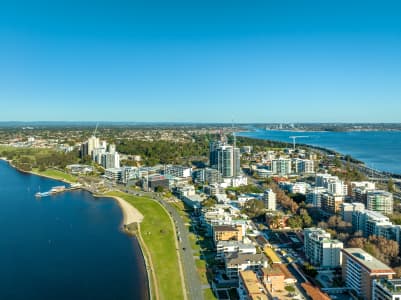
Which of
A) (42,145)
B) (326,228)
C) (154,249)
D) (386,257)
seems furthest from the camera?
(42,145)

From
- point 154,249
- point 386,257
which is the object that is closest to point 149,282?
point 154,249

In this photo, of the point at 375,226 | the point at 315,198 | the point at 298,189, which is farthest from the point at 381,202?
the point at 298,189

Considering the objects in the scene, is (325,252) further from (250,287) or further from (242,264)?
(250,287)

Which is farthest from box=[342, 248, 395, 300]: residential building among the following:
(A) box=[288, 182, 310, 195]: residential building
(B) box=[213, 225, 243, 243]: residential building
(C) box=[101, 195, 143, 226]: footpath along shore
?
(A) box=[288, 182, 310, 195]: residential building

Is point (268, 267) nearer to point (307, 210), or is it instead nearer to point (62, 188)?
point (307, 210)

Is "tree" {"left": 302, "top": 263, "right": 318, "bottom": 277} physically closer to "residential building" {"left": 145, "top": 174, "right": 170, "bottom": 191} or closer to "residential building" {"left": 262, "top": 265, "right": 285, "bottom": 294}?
"residential building" {"left": 262, "top": 265, "right": 285, "bottom": 294}

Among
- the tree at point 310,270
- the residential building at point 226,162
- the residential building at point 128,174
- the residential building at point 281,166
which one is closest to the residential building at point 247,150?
the residential building at point 281,166

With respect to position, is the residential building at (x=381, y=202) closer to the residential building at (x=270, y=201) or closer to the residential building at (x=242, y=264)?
the residential building at (x=270, y=201)
